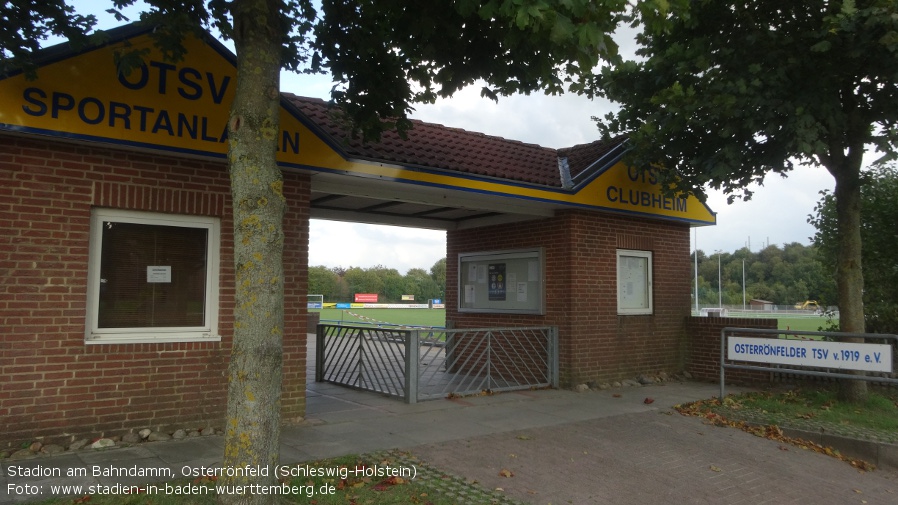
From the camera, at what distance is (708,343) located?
11766 mm

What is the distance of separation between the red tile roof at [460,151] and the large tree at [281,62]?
843 mm

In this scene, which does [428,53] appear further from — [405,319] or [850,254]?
[405,319]

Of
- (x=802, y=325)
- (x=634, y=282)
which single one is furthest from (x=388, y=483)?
(x=802, y=325)

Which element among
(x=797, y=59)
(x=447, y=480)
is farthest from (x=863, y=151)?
(x=447, y=480)

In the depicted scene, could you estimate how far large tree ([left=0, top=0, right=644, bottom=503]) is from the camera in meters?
4.09

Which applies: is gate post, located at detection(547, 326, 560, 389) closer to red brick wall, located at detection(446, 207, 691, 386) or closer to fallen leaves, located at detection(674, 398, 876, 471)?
red brick wall, located at detection(446, 207, 691, 386)

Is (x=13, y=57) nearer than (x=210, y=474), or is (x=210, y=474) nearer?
(x=210, y=474)

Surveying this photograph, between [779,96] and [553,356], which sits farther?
[553,356]

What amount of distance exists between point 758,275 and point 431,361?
373ft

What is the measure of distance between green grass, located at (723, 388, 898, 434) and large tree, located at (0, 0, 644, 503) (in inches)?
202

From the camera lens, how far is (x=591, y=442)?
22.7 ft

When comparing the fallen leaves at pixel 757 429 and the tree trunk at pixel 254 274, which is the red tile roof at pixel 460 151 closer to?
the tree trunk at pixel 254 274

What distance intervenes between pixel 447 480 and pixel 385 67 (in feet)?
14.4

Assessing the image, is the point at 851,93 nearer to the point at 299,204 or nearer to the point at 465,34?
the point at 465,34
